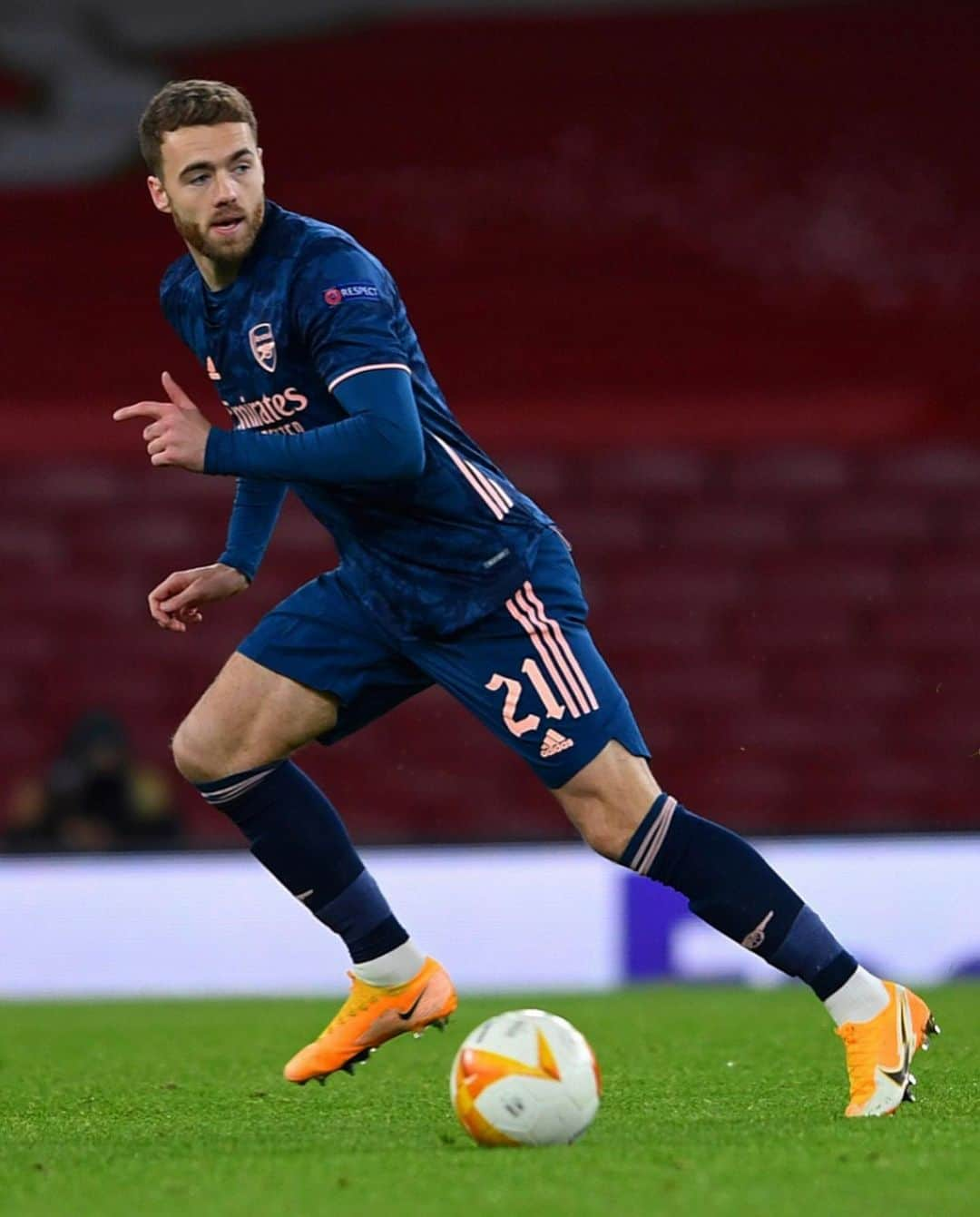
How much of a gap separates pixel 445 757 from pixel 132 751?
140 centimetres

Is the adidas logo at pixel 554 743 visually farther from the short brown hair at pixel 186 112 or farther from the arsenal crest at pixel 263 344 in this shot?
the short brown hair at pixel 186 112

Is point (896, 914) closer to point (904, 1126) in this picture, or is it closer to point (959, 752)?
point (959, 752)

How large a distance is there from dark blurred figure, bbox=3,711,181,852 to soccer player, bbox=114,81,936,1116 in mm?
4170

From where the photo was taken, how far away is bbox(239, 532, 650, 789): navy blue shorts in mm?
4234

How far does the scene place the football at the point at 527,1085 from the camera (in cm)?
379

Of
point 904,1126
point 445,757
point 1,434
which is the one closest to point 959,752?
point 445,757

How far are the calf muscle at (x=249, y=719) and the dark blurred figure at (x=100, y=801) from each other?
4.24m

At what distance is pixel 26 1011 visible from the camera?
7.24 meters

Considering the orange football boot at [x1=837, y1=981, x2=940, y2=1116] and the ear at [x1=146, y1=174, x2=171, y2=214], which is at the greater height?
the ear at [x1=146, y1=174, x2=171, y2=214]

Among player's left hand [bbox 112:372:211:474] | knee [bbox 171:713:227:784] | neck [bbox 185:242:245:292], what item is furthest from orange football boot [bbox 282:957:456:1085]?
neck [bbox 185:242:245:292]

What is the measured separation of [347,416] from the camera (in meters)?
4.31

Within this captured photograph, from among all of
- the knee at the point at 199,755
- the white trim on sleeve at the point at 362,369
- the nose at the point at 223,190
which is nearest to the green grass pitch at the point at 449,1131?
the knee at the point at 199,755

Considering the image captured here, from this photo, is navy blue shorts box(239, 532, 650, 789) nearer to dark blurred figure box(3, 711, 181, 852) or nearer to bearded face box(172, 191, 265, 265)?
bearded face box(172, 191, 265, 265)

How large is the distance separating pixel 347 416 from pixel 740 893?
1094mm
